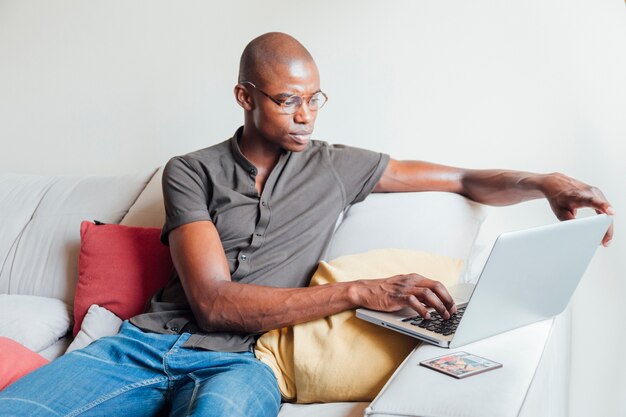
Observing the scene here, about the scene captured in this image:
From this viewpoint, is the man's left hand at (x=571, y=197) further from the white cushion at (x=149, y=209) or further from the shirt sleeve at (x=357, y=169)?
the white cushion at (x=149, y=209)

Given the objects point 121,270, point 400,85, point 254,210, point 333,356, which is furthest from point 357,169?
point 121,270

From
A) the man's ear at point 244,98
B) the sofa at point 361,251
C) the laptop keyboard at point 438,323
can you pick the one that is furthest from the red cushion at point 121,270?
the laptop keyboard at point 438,323

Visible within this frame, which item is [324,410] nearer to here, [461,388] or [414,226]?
[461,388]

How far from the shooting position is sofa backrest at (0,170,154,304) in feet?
7.58

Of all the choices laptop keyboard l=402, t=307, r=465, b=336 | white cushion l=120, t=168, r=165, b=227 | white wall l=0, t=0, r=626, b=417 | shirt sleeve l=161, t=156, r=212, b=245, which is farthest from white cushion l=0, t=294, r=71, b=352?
laptop keyboard l=402, t=307, r=465, b=336

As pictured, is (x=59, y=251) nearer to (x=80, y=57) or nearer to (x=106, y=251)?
(x=106, y=251)

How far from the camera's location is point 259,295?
159cm

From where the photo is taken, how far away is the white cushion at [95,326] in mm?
1919

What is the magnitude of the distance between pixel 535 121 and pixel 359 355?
98 centimetres

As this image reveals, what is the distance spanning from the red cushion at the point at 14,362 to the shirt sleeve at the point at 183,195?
1.38ft

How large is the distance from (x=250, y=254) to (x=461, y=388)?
72 cm

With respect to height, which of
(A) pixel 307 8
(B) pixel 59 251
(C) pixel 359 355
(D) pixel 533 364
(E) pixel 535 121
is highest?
(A) pixel 307 8

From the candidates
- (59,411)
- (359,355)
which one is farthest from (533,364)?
(59,411)

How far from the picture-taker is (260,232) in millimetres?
1787
